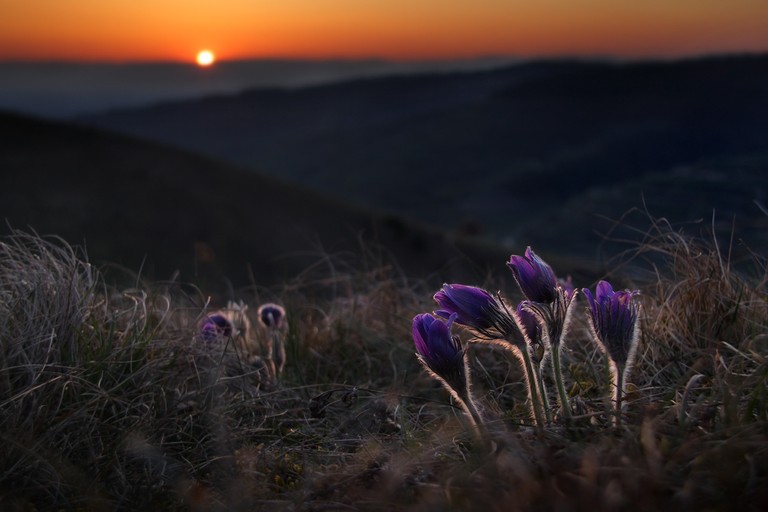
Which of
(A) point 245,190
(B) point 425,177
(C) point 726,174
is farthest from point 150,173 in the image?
(B) point 425,177

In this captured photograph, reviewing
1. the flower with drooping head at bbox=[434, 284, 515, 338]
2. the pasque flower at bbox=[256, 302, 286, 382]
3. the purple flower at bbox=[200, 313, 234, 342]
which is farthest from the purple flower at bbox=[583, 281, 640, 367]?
the pasque flower at bbox=[256, 302, 286, 382]

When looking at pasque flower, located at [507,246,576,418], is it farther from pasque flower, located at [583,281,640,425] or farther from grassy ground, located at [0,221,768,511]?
grassy ground, located at [0,221,768,511]

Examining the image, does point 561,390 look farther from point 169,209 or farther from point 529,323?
point 169,209

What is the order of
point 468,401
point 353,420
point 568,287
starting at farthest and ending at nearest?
point 568,287, point 353,420, point 468,401

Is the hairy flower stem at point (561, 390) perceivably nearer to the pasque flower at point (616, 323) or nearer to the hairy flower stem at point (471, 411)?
the pasque flower at point (616, 323)

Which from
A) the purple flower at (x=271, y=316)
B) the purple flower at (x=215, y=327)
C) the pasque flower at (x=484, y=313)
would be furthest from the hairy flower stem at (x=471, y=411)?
the purple flower at (x=271, y=316)

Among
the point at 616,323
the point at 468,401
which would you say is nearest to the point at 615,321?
the point at 616,323
